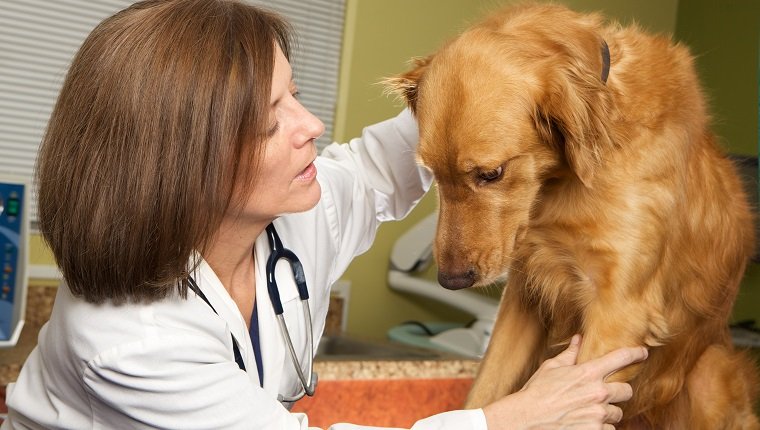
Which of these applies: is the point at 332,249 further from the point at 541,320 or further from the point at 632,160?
the point at 632,160

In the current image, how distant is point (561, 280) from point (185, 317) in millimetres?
666

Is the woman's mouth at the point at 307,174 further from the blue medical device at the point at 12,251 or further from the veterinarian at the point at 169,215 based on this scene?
the blue medical device at the point at 12,251

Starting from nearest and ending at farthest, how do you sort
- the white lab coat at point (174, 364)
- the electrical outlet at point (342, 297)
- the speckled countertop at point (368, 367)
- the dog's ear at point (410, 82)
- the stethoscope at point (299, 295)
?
the white lab coat at point (174, 364) → the stethoscope at point (299, 295) → the dog's ear at point (410, 82) → the speckled countertop at point (368, 367) → the electrical outlet at point (342, 297)

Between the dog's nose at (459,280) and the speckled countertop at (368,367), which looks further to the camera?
the speckled countertop at (368,367)

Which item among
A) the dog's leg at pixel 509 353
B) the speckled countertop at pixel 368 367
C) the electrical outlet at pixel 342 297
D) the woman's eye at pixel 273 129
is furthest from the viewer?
the electrical outlet at pixel 342 297

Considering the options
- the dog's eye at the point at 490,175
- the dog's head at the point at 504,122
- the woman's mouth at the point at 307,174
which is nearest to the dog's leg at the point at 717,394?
the dog's head at the point at 504,122

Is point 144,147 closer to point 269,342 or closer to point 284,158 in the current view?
point 284,158

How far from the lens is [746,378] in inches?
66.5

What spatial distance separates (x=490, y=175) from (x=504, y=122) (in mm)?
88

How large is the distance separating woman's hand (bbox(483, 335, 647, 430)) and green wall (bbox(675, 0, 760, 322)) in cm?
198

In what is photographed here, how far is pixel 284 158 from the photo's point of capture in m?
1.33

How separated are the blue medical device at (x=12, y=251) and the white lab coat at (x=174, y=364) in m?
0.42

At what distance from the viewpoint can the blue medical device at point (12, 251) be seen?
1.85m

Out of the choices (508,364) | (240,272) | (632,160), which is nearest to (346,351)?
(508,364)
